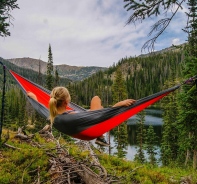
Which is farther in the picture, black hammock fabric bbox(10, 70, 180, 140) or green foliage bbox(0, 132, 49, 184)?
green foliage bbox(0, 132, 49, 184)

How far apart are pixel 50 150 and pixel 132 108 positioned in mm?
1967

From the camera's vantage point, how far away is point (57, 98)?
335 centimetres

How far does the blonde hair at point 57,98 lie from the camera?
3305 mm

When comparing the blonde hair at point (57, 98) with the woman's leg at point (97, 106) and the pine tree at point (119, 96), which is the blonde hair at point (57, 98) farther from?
the pine tree at point (119, 96)

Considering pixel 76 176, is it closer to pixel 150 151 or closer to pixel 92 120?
pixel 92 120

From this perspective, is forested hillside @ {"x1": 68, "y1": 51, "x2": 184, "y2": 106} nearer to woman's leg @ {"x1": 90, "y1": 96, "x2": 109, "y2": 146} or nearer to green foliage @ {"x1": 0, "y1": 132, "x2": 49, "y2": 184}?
green foliage @ {"x1": 0, "y1": 132, "x2": 49, "y2": 184}

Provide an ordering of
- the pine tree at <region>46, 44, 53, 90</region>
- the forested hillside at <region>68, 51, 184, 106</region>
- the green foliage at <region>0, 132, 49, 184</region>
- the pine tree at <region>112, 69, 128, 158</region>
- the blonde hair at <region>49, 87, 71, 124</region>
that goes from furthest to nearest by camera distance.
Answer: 1. the forested hillside at <region>68, 51, 184, 106</region>
2. the pine tree at <region>46, 44, 53, 90</region>
3. the pine tree at <region>112, 69, 128, 158</region>
4. the green foliage at <region>0, 132, 49, 184</region>
5. the blonde hair at <region>49, 87, 71, 124</region>

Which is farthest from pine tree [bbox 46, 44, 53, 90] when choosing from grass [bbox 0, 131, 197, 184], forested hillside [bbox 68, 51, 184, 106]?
forested hillside [bbox 68, 51, 184, 106]

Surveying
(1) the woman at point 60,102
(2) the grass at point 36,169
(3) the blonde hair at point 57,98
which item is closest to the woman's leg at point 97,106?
(1) the woman at point 60,102

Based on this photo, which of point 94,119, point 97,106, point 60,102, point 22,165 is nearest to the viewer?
point 94,119

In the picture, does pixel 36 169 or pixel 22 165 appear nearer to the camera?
pixel 36 169

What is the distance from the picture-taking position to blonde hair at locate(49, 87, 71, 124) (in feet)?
10.8

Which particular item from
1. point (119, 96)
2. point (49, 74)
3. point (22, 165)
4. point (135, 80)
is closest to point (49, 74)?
point (49, 74)

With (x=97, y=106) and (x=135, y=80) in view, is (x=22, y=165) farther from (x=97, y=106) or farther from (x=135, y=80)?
(x=135, y=80)
